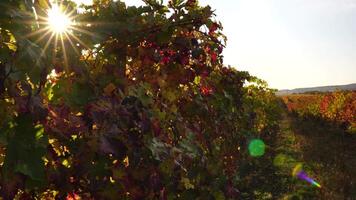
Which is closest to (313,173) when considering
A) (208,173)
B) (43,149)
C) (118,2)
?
(208,173)

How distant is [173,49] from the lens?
2.94 meters

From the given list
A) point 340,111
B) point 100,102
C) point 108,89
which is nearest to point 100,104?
point 100,102

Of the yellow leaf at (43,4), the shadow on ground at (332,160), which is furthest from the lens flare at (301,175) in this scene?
the yellow leaf at (43,4)

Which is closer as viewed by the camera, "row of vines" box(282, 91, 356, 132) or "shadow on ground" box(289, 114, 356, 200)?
"shadow on ground" box(289, 114, 356, 200)

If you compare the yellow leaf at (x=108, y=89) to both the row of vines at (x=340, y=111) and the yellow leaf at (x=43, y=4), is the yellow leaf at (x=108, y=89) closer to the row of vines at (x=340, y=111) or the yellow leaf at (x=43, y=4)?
the yellow leaf at (x=43, y=4)

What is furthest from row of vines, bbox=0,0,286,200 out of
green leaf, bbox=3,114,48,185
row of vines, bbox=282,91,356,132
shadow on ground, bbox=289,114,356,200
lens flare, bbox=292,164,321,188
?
row of vines, bbox=282,91,356,132

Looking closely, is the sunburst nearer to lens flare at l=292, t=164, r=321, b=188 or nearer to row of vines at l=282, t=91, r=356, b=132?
lens flare at l=292, t=164, r=321, b=188

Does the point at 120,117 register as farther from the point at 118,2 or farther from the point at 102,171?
the point at 118,2

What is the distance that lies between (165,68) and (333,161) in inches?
356

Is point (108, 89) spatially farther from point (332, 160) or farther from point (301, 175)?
point (332, 160)

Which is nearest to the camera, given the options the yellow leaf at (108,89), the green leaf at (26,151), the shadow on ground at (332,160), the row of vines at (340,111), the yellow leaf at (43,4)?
the green leaf at (26,151)

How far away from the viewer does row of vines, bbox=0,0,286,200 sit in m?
1.34

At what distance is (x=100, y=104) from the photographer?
1925 millimetres

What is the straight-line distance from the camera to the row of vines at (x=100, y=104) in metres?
1.34
